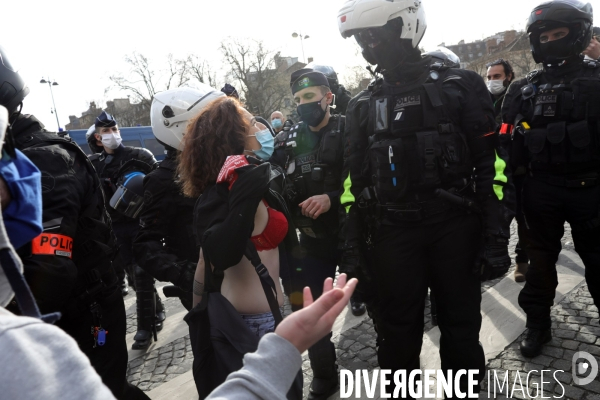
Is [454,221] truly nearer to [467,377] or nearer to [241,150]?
[467,377]

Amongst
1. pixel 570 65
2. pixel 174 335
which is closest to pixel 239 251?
pixel 570 65

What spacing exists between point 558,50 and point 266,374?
3127 mm

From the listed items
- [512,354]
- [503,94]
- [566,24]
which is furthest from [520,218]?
[503,94]

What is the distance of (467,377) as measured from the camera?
233cm

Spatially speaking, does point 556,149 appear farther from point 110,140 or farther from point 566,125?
point 110,140

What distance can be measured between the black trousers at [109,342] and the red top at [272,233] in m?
0.91

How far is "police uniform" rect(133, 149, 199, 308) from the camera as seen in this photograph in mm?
2434

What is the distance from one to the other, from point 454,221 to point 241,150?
4.04ft

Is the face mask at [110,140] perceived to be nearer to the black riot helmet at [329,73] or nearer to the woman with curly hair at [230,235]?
the black riot helmet at [329,73]

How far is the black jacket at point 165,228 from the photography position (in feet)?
8.07

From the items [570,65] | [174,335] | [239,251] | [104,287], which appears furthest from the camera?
[174,335]

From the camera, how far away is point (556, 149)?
2.88 metres

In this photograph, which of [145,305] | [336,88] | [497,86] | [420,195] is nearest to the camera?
[420,195]

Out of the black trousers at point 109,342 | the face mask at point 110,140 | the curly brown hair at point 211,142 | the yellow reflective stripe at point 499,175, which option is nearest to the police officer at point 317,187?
the curly brown hair at point 211,142
